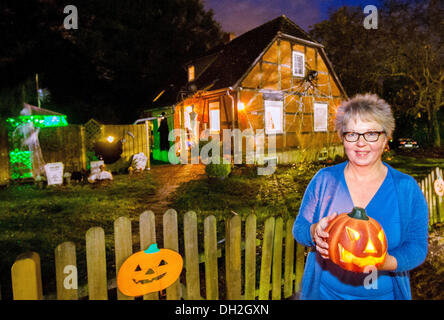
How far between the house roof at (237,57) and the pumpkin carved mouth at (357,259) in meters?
11.8

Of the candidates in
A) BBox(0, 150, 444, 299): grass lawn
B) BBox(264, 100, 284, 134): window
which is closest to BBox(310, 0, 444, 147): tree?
BBox(264, 100, 284, 134): window

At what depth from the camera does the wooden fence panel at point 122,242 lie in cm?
232

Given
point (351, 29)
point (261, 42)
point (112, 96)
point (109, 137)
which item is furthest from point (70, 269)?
point (351, 29)

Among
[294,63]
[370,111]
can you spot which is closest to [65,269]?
[370,111]

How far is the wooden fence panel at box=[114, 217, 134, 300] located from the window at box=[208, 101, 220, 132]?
1246 cm

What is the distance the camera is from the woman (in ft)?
5.61

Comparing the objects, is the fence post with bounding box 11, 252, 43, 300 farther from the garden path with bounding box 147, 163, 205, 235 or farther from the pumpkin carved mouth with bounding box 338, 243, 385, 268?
the garden path with bounding box 147, 163, 205, 235

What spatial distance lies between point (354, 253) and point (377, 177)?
1.80ft

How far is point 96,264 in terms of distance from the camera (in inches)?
87.5

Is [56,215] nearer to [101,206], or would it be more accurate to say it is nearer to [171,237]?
[101,206]

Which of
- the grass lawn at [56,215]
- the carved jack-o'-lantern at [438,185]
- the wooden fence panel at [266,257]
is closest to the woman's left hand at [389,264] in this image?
the wooden fence panel at [266,257]

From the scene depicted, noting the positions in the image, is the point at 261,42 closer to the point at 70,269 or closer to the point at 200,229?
the point at 200,229

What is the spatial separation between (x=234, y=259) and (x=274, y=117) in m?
12.9

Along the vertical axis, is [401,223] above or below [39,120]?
below
